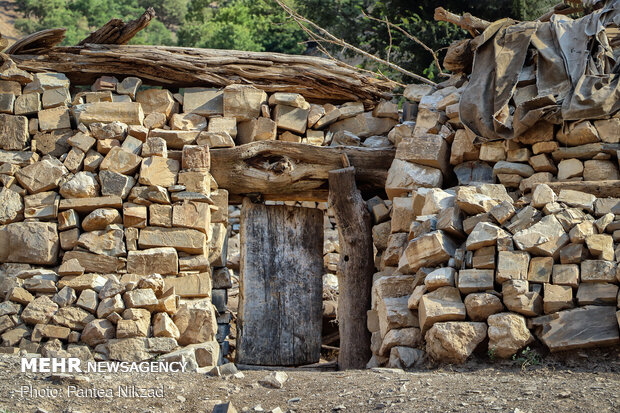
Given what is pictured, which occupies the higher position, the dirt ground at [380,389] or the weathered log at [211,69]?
the weathered log at [211,69]

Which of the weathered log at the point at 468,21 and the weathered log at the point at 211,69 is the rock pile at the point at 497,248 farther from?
the weathered log at the point at 211,69

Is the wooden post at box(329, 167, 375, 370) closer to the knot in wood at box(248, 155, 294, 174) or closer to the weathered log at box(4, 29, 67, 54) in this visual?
the knot in wood at box(248, 155, 294, 174)

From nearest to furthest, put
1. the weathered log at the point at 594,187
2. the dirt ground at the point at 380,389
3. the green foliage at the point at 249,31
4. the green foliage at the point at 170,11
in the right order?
1. the dirt ground at the point at 380,389
2. the weathered log at the point at 594,187
3. the green foliage at the point at 249,31
4. the green foliage at the point at 170,11

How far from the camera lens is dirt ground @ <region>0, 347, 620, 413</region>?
4094 mm

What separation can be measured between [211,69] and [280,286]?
219 cm

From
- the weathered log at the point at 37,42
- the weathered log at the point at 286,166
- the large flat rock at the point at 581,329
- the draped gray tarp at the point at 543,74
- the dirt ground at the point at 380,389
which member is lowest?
the dirt ground at the point at 380,389

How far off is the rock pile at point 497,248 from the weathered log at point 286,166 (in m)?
0.43

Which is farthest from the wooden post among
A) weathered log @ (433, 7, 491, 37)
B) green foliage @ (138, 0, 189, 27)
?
green foliage @ (138, 0, 189, 27)

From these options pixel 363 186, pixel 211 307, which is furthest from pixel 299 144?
pixel 211 307

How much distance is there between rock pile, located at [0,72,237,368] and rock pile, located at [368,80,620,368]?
1.59m

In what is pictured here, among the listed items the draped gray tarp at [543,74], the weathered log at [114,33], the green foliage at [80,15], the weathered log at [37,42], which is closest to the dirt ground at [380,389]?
the draped gray tarp at [543,74]

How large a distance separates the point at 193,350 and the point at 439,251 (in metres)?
2.08

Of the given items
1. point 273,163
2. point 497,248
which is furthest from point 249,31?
point 497,248

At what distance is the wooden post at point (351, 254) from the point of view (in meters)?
6.70
